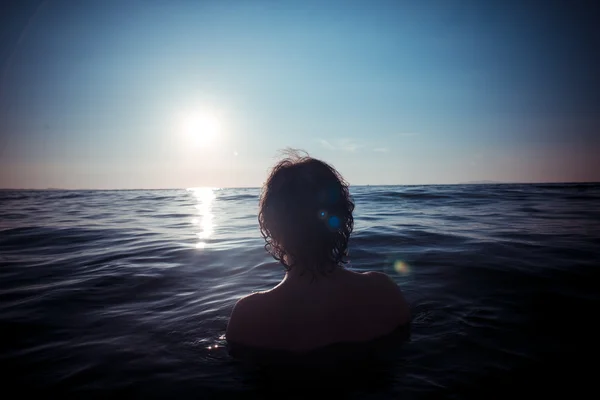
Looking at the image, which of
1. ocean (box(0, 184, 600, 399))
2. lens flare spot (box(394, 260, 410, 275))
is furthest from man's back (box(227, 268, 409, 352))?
lens flare spot (box(394, 260, 410, 275))

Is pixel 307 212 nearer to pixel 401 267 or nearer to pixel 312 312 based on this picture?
pixel 312 312

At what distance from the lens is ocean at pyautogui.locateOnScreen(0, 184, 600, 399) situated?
7.33ft

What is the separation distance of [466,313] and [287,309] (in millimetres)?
2235

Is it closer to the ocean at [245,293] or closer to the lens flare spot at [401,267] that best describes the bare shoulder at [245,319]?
the ocean at [245,293]

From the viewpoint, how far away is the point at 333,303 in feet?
7.45

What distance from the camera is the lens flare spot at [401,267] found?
502 centimetres

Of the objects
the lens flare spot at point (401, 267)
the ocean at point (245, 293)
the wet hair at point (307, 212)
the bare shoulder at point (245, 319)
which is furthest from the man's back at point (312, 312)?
the lens flare spot at point (401, 267)

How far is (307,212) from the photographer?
7.40 ft

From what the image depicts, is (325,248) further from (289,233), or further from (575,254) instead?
(575,254)

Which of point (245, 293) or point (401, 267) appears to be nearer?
point (245, 293)

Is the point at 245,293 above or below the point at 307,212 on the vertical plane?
below

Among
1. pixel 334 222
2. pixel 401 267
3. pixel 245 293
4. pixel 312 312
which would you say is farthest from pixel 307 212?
pixel 401 267

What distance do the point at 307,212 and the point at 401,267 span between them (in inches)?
143

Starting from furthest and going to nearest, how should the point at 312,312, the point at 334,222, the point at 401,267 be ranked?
the point at 401,267, the point at 334,222, the point at 312,312
